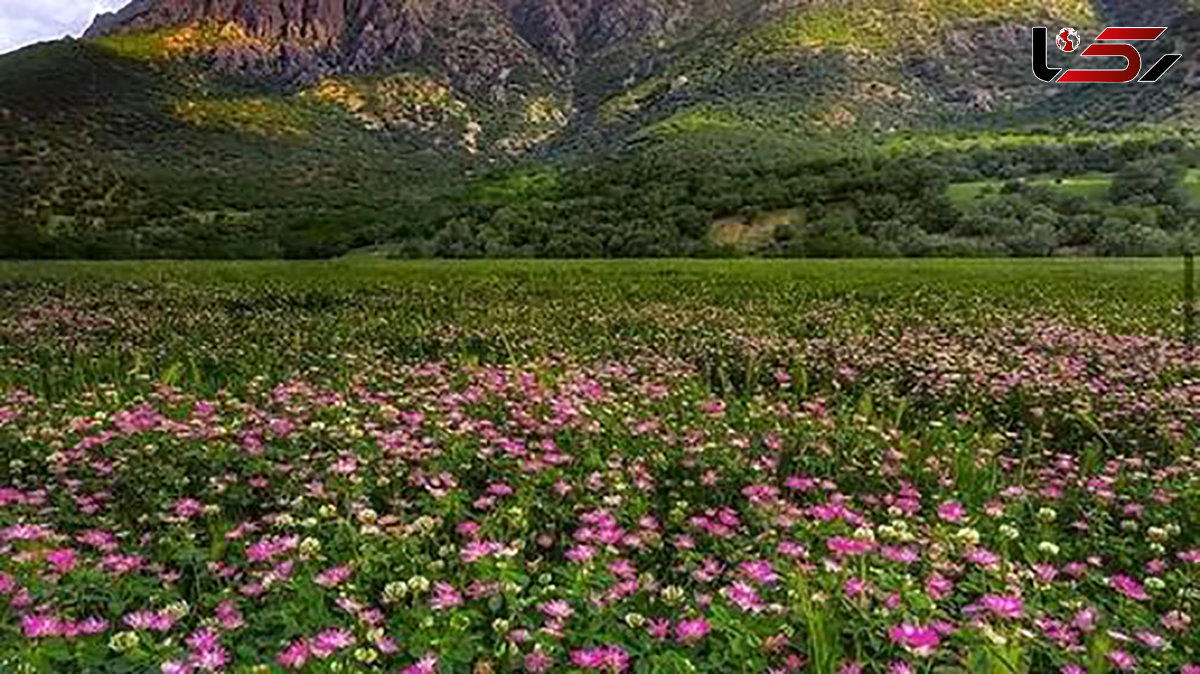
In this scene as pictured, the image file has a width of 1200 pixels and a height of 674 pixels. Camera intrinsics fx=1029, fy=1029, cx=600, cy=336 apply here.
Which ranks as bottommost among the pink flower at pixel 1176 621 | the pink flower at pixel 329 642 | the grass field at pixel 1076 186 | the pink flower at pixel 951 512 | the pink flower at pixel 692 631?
the grass field at pixel 1076 186

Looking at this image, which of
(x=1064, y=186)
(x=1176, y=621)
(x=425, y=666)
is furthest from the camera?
(x=1064, y=186)

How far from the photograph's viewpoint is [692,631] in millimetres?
3389

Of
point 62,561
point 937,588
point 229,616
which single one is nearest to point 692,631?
point 937,588

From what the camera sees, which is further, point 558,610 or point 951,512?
point 951,512

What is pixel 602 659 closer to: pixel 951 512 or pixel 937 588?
pixel 937 588

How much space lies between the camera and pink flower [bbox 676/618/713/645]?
3379 mm

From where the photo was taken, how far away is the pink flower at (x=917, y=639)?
3219mm

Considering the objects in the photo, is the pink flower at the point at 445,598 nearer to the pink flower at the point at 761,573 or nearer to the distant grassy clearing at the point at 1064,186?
the pink flower at the point at 761,573

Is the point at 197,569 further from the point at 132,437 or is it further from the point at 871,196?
the point at 871,196

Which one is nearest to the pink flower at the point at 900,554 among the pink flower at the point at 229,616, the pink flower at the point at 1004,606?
the pink flower at the point at 1004,606

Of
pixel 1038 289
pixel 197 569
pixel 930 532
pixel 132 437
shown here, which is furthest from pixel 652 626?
pixel 1038 289

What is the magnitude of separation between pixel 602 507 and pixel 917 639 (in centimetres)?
234

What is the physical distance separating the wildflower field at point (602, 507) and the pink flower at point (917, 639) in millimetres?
25

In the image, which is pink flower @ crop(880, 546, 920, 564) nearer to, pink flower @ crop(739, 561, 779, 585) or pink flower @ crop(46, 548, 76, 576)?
pink flower @ crop(739, 561, 779, 585)
